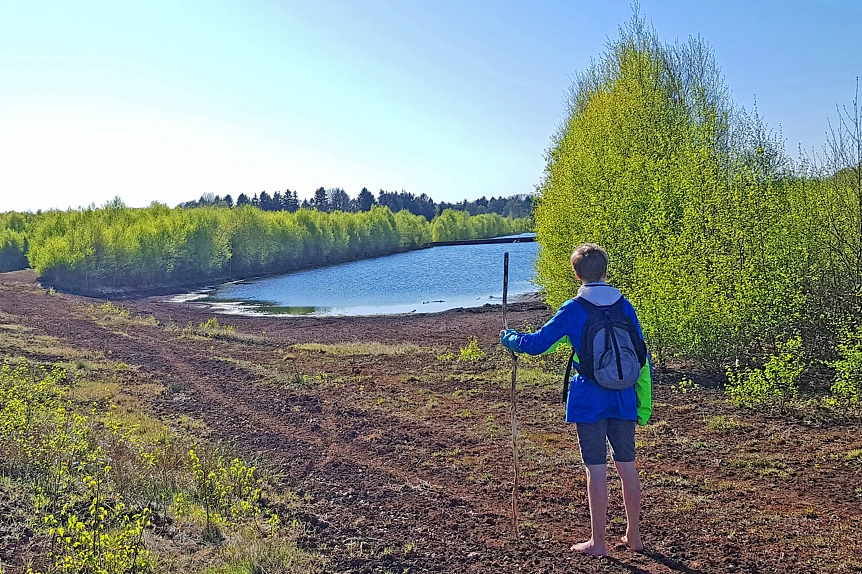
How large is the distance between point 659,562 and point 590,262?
Result: 2.20 m

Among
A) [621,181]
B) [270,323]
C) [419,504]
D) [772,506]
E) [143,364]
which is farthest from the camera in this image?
[270,323]

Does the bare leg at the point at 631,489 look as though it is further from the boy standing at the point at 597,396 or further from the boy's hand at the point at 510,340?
the boy's hand at the point at 510,340

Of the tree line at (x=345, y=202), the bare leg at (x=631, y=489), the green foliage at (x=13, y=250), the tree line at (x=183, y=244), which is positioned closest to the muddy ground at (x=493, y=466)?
the bare leg at (x=631, y=489)

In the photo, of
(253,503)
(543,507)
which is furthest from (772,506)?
(253,503)

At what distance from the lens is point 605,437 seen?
4750 millimetres

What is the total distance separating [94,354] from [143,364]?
2385 mm

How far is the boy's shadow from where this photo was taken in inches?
185

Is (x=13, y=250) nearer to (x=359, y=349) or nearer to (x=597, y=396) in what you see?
(x=359, y=349)

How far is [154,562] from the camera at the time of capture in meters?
5.18

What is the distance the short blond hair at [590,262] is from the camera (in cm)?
475

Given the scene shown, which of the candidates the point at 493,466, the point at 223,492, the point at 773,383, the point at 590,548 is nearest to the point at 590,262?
the point at 590,548

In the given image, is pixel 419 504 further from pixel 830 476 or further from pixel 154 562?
pixel 830 476

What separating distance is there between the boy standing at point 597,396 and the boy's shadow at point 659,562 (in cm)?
34

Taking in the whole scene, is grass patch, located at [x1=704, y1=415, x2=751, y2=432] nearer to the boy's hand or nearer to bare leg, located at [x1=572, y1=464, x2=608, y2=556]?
bare leg, located at [x1=572, y1=464, x2=608, y2=556]
